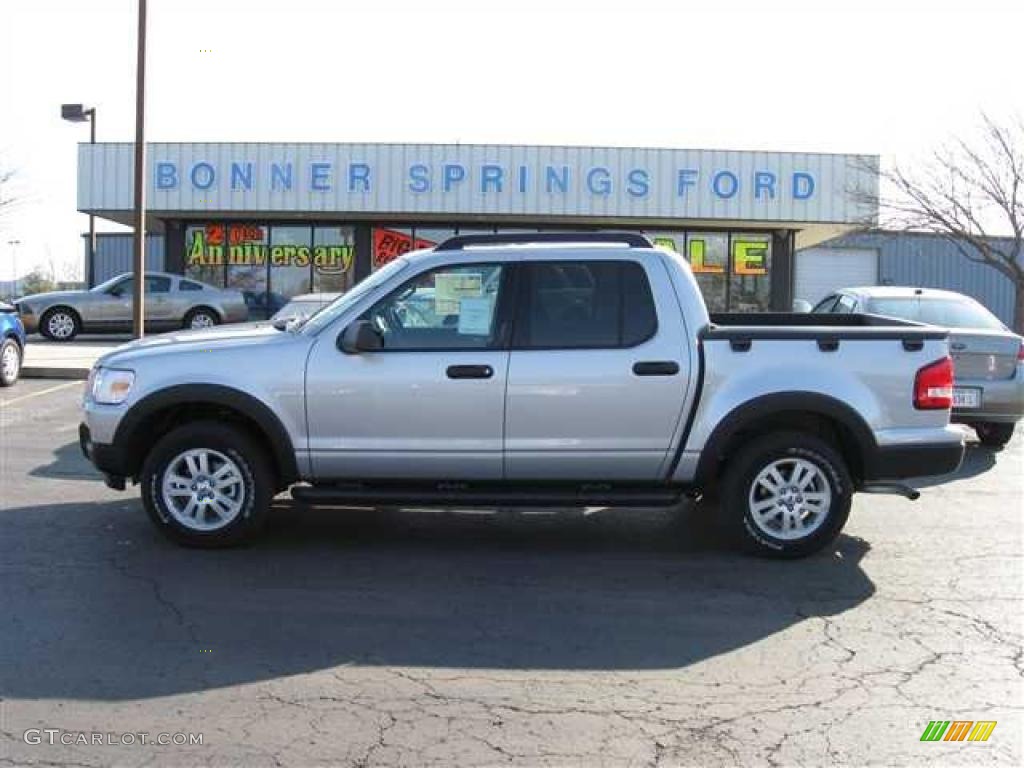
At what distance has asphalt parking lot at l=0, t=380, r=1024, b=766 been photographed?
372cm

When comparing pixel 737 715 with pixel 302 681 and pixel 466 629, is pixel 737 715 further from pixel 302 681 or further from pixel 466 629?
pixel 302 681

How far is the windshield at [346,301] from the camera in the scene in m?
6.04

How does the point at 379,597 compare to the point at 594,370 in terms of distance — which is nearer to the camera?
the point at 379,597

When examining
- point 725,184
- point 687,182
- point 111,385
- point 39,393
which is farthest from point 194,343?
point 725,184

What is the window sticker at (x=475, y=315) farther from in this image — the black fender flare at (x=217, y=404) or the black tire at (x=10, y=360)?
the black tire at (x=10, y=360)

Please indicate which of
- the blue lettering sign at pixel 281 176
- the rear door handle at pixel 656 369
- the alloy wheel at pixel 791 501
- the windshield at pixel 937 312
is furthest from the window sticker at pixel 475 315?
the blue lettering sign at pixel 281 176

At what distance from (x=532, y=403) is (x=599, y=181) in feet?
62.2

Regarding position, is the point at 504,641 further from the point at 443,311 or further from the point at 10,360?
the point at 10,360

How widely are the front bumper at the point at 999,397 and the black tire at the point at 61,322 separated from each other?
17958 mm

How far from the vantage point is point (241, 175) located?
78.9ft

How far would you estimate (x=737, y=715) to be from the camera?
13.0ft

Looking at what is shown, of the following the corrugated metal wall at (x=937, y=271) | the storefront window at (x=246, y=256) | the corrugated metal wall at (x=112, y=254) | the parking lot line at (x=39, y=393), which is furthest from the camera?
the corrugated metal wall at (x=937, y=271)

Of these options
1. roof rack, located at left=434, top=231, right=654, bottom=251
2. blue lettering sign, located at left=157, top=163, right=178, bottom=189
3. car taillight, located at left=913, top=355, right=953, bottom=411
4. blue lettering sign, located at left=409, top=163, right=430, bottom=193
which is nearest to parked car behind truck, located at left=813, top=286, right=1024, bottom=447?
car taillight, located at left=913, top=355, right=953, bottom=411

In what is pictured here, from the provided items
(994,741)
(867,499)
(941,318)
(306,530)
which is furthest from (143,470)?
(941,318)
